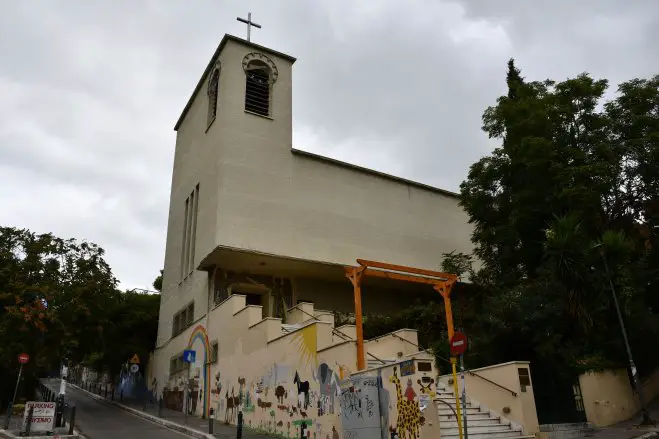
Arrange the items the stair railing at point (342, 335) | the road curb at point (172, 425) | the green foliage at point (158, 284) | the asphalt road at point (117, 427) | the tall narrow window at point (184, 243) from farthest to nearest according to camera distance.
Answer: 1. the green foliage at point (158, 284)
2. the tall narrow window at point (184, 243)
3. the asphalt road at point (117, 427)
4. the stair railing at point (342, 335)
5. the road curb at point (172, 425)

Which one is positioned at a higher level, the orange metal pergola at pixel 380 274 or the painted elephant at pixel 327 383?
the orange metal pergola at pixel 380 274

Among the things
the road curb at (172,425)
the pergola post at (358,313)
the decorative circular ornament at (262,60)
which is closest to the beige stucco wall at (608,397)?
the pergola post at (358,313)

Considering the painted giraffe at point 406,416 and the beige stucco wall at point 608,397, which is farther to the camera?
the beige stucco wall at point 608,397

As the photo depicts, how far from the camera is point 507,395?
13.8 metres

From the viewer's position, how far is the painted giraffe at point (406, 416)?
1124 cm

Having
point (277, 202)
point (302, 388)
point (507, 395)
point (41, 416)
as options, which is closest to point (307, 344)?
point (302, 388)

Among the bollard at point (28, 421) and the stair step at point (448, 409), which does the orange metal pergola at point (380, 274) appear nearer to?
the stair step at point (448, 409)

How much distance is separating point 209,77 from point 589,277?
21981mm

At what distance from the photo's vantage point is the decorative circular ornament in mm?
27766

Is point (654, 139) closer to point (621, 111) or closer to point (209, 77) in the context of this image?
point (621, 111)

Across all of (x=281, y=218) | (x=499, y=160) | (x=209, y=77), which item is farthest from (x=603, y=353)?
(x=209, y=77)

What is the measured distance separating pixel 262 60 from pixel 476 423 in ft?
70.5

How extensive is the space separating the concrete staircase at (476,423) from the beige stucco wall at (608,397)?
2.69 meters

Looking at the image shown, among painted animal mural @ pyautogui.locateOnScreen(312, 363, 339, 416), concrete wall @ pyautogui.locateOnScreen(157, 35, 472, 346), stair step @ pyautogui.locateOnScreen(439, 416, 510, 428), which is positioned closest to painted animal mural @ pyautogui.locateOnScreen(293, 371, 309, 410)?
painted animal mural @ pyautogui.locateOnScreen(312, 363, 339, 416)
